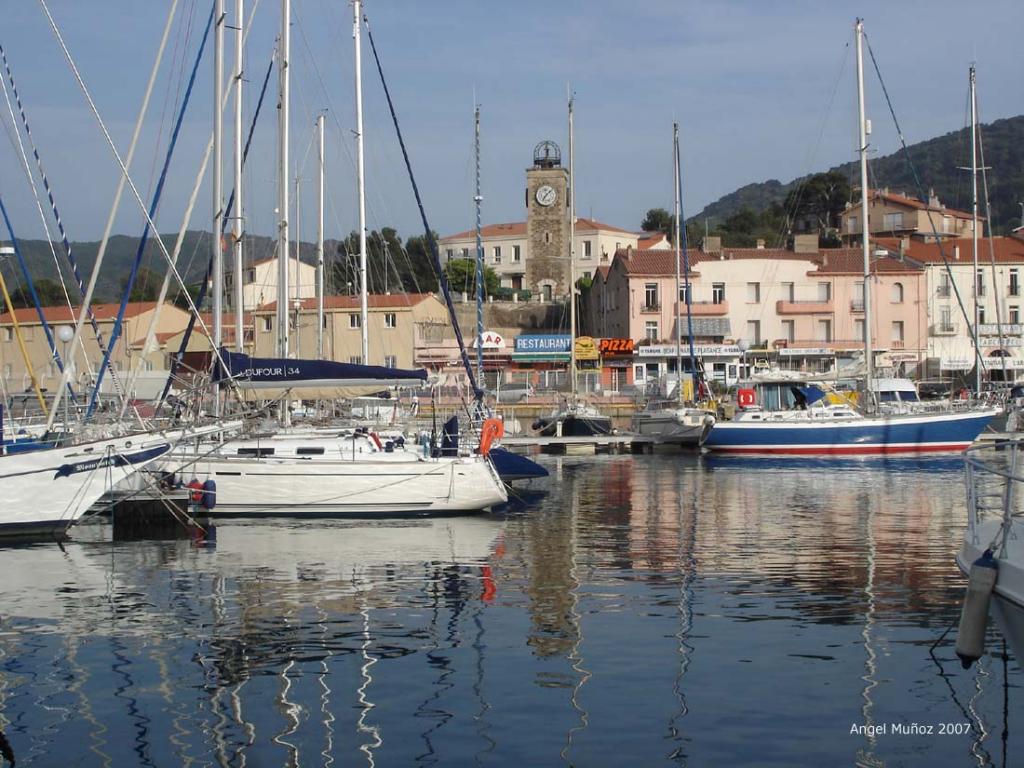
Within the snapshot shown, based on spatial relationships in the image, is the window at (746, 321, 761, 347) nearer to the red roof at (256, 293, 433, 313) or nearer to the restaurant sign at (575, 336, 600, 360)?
the restaurant sign at (575, 336, 600, 360)

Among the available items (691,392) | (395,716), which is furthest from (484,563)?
(691,392)

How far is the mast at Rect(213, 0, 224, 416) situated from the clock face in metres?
78.8

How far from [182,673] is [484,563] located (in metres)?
8.10

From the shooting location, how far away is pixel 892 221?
9762 cm

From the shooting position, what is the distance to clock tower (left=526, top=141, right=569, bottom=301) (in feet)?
343

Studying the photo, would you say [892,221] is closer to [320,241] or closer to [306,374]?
[320,241]

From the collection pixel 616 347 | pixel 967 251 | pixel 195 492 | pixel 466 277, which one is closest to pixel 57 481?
pixel 195 492

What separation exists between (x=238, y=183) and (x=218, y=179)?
2.62 meters

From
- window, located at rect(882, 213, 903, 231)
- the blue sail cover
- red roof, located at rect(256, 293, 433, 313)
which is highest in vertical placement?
window, located at rect(882, 213, 903, 231)

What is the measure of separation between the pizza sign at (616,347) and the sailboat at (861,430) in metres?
24.4

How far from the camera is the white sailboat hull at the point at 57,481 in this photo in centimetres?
2203

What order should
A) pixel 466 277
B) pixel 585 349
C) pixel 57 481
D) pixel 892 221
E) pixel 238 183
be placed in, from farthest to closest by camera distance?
pixel 466 277 < pixel 892 221 < pixel 585 349 < pixel 238 183 < pixel 57 481

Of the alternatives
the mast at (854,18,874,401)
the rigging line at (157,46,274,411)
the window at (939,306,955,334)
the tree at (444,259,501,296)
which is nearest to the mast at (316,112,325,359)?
the rigging line at (157,46,274,411)

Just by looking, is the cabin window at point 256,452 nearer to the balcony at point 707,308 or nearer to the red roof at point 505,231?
the balcony at point 707,308
